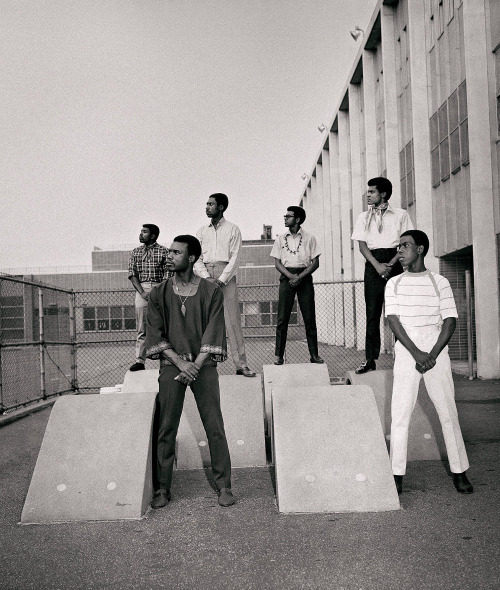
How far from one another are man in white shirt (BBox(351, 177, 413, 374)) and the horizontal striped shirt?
239 cm

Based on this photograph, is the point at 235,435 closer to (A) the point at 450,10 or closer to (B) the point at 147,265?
(B) the point at 147,265

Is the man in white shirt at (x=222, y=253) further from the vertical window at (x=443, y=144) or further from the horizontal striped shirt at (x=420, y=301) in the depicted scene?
the vertical window at (x=443, y=144)

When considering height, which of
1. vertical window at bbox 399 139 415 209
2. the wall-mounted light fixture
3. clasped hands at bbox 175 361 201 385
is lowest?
clasped hands at bbox 175 361 201 385

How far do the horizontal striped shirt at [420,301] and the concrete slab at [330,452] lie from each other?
85 centimetres

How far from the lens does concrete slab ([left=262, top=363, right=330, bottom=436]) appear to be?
9.27 meters

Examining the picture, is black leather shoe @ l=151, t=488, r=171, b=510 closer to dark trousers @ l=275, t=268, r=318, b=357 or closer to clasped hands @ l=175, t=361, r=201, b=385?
clasped hands @ l=175, t=361, r=201, b=385

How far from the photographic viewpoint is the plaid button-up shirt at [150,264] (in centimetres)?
1074

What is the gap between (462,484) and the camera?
6156mm

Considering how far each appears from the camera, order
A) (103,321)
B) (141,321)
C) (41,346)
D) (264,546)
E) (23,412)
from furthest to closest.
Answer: (103,321) < (41,346) < (23,412) < (141,321) < (264,546)

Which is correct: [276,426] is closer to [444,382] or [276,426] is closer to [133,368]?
[444,382]

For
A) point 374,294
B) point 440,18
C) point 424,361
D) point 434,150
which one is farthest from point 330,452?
point 440,18

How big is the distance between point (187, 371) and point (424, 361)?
6.40ft

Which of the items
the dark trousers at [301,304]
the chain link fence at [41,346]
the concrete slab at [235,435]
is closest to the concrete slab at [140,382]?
the concrete slab at [235,435]

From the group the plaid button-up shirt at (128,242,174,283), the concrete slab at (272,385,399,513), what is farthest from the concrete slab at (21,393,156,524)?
the plaid button-up shirt at (128,242,174,283)
